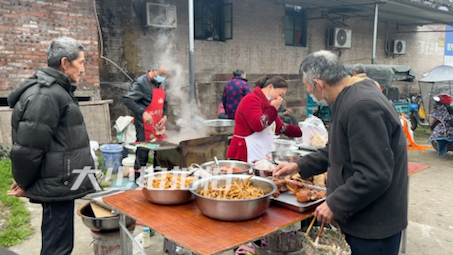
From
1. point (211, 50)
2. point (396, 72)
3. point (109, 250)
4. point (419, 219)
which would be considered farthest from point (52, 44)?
point (396, 72)

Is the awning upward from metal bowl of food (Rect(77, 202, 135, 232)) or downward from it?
upward

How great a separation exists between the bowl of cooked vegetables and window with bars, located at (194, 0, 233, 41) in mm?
8399

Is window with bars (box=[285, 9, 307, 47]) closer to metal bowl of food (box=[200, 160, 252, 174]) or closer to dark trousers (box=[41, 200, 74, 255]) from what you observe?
metal bowl of food (box=[200, 160, 252, 174])

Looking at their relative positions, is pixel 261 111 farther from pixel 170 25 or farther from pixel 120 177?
pixel 170 25

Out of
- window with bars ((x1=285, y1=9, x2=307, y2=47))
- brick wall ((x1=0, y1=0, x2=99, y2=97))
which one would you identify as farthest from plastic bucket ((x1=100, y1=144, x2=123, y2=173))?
window with bars ((x1=285, y1=9, x2=307, y2=47))

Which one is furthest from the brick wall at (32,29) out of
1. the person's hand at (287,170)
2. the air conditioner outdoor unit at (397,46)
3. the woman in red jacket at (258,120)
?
the air conditioner outdoor unit at (397,46)

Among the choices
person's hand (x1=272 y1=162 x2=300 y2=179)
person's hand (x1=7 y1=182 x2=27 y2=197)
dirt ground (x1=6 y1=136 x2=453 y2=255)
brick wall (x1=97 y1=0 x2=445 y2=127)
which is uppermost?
brick wall (x1=97 y1=0 x2=445 y2=127)

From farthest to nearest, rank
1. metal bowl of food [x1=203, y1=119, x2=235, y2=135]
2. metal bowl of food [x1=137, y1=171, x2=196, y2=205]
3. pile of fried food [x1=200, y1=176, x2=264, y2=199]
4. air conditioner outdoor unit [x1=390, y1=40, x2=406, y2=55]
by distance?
air conditioner outdoor unit [x1=390, y1=40, x2=406, y2=55] < metal bowl of food [x1=203, y1=119, x2=235, y2=135] < metal bowl of food [x1=137, y1=171, x2=196, y2=205] < pile of fried food [x1=200, y1=176, x2=264, y2=199]

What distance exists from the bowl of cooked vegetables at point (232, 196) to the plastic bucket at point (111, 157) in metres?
4.43

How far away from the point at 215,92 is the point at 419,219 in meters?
7.02

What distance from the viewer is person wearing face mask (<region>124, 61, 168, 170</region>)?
217 inches

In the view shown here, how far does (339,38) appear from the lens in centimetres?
1352

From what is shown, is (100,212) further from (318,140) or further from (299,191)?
(318,140)

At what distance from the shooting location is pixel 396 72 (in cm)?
1139
